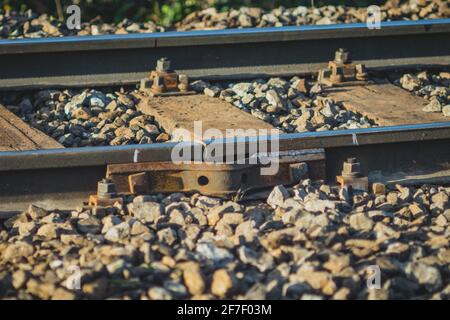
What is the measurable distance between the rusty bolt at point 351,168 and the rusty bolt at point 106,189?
51.3 inches

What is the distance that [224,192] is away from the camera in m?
5.58

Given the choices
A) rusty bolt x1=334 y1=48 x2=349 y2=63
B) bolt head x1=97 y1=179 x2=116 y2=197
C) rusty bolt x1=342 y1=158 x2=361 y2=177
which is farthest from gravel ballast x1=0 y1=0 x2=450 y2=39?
bolt head x1=97 y1=179 x2=116 y2=197

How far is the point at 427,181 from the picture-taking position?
19.6 ft

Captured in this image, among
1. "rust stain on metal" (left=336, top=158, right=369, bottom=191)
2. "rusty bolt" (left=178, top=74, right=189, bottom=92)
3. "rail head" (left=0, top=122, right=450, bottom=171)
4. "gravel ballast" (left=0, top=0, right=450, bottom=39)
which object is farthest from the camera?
"gravel ballast" (left=0, top=0, right=450, bottom=39)

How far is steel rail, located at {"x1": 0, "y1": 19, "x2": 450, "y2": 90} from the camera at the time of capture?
7562 millimetres

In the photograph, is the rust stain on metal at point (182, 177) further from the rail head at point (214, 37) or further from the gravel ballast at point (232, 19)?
the gravel ballast at point (232, 19)

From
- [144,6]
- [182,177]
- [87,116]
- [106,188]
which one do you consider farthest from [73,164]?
[144,6]

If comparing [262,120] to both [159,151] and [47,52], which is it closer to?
[159,151]

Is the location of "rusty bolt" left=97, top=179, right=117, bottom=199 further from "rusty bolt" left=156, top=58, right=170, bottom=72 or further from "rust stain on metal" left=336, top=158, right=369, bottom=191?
"rusty bolt" left=156, top=58, right=170, bottom=72

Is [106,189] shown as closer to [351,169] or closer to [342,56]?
[351,169]

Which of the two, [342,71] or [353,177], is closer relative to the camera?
[353,177]

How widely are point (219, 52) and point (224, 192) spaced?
8.13 feet
